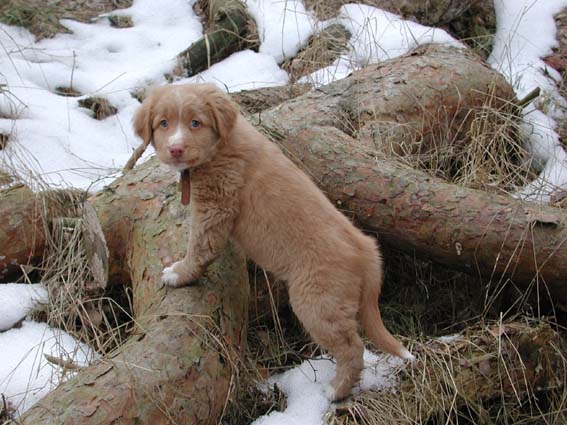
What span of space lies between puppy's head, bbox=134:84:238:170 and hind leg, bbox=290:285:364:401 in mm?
853

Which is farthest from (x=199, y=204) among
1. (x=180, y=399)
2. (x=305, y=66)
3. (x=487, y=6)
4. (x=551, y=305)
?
(x=487, y=6)

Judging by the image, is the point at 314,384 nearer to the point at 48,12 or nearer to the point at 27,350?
the point at 27,350

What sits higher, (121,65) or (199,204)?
(199,204)

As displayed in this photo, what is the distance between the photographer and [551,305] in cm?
407

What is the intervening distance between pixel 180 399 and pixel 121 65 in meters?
4.24

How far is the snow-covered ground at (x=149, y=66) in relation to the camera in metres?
5.21

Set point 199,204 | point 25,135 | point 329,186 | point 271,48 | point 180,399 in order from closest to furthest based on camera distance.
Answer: point 180,399 < point 199,204 < point 329,186 < point 25,135 < point 271,48

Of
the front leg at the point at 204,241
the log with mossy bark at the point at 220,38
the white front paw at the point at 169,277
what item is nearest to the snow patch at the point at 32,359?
the white front paw at the point at 169,277

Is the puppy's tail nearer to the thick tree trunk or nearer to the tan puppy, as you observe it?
the tan puppy

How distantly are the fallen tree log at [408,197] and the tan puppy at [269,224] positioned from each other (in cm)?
59

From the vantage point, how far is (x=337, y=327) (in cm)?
324

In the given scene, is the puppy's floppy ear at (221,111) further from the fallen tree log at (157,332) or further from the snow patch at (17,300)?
the snow patch at (17,300)

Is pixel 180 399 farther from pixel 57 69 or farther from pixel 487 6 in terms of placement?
pixel 487 6

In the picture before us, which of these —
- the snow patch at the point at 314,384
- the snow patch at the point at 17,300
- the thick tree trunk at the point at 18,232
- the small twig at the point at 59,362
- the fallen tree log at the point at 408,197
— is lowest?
the snow patch at the point at 314,384
